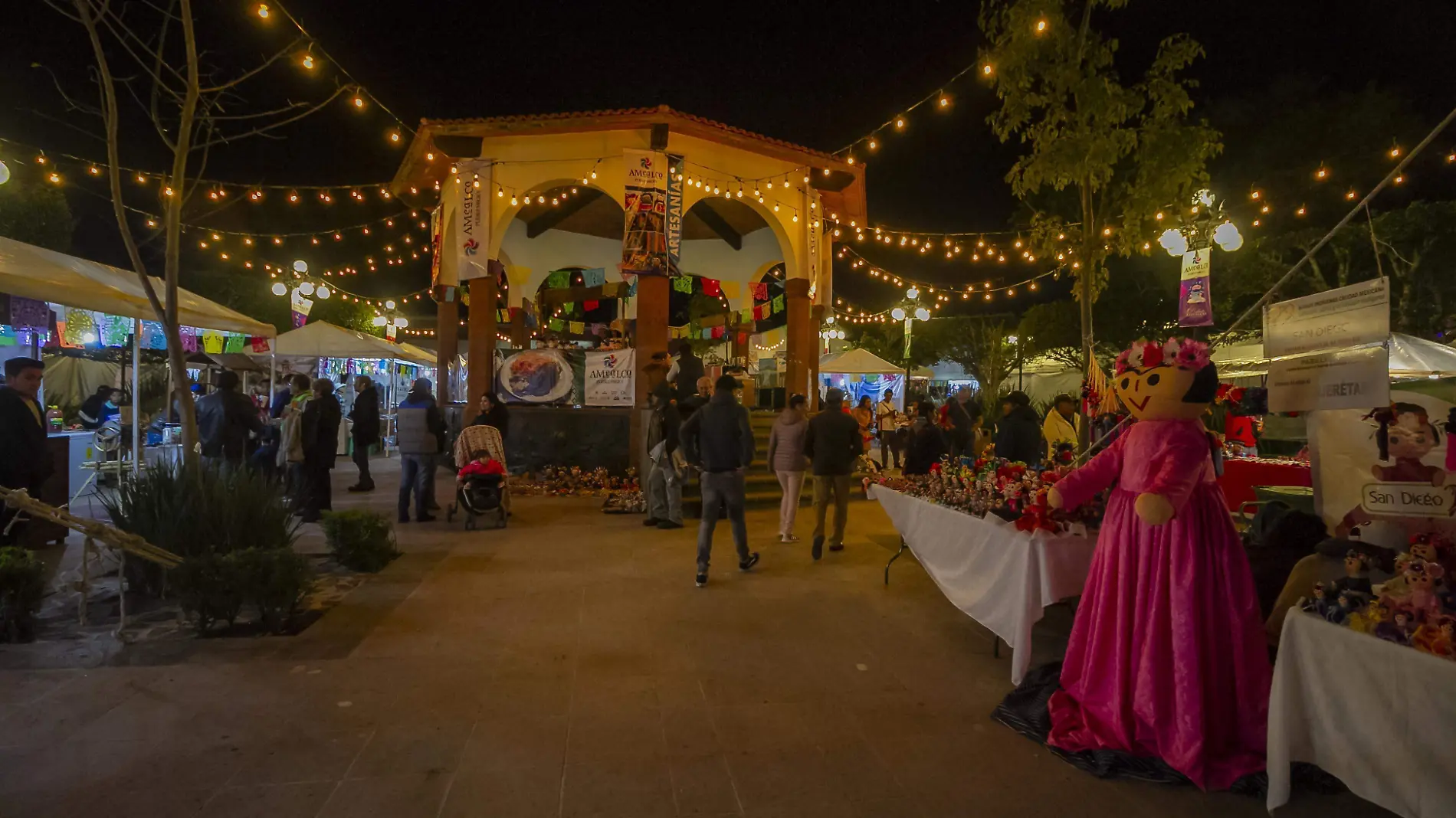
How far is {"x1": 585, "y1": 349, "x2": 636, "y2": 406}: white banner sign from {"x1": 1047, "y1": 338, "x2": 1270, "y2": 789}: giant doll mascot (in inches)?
359

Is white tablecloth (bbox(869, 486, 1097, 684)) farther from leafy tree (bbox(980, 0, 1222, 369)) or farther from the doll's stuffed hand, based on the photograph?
leafy tree (bbox(980, 0, 1222, 369))

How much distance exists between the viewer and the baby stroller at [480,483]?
27.7 feet

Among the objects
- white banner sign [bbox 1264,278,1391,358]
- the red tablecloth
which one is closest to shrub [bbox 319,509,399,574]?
white banner sign [bbox 1264,278,1391,358]

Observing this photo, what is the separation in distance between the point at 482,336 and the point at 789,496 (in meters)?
7.03

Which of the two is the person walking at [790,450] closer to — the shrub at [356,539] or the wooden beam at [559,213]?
the shrub at [356,539]

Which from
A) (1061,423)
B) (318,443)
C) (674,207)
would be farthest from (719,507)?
(674,207)

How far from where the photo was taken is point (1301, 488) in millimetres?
6668

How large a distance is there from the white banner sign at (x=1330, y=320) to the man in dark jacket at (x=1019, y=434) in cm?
330

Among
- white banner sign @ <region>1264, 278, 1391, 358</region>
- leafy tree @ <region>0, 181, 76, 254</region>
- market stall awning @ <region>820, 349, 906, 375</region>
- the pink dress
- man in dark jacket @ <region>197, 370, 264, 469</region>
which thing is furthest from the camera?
market stall awning @ <region>820, 349, 906, 375</region>

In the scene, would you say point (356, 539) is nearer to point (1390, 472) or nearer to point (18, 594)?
point (18, 594)

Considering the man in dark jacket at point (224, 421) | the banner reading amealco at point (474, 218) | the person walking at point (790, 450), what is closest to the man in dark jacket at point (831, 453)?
the person walking at point (790, 450)

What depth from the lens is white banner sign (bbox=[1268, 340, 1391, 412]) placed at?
3334 millimetres

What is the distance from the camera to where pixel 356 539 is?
6.30 meters

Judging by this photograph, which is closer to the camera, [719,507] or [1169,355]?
[1169,355]
